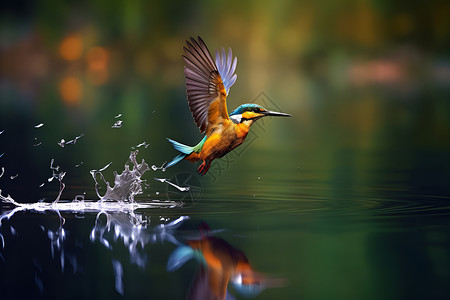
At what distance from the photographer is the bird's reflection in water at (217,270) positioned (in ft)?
11.8

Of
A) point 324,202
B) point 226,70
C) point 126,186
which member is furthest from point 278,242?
point 126,186

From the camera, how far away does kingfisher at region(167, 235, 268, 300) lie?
359cm

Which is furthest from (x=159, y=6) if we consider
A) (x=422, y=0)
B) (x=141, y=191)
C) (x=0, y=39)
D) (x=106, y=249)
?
(x=106, y=249)

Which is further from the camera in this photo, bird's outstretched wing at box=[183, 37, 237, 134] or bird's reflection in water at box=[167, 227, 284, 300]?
bird's outstretched wing at box=[183, 37, 237, 134]

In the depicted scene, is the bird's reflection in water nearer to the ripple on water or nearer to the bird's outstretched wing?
the bird's outstretched wing

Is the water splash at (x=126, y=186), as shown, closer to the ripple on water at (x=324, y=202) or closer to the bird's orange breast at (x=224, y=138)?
the ripple on water at (x=324, y=202)

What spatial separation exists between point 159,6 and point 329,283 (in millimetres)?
27309

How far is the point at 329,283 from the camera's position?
3727 mm

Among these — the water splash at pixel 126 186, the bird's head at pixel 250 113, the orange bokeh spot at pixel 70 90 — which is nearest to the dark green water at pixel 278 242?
the water splash at pixel 126 186

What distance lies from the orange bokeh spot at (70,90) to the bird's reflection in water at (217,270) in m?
13.9

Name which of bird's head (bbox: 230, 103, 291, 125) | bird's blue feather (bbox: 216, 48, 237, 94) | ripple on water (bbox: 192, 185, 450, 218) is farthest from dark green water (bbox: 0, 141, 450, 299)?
bird's blue feather (bbox: 216, 48, 237, 94)

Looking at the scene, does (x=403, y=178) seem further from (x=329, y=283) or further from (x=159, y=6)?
(x=159, y=6)

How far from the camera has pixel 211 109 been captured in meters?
5.40

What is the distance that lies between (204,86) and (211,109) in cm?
17
